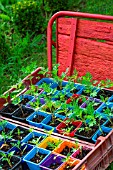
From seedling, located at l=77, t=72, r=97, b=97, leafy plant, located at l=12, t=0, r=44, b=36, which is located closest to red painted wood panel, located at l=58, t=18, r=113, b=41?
seedling, located at l=77, t=72, r=97, b=97

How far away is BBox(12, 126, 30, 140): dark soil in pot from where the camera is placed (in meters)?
4.02

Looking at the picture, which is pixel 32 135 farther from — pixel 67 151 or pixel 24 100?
pixel 24 100

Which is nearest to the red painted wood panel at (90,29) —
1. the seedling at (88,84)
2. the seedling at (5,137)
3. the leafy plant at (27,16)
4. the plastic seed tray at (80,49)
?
the plastic seed tray at (80,49)

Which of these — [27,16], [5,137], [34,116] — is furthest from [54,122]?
[27,16]

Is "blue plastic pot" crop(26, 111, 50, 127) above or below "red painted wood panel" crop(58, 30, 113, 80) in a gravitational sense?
below

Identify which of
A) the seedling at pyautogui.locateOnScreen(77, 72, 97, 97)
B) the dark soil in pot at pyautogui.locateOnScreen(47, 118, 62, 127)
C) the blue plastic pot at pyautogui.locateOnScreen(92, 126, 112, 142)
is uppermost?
the seedling at pyautogui.locateOnScreen(77, 72, 97, 97)

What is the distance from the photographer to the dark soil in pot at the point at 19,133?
4023 millimetres

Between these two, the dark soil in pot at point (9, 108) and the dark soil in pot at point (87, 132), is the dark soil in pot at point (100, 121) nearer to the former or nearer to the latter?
the dark soil in pot at point (87, 132)

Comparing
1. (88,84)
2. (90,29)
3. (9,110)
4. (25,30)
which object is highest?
(90,29)

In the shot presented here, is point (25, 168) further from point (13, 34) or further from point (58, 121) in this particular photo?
point (13, 34)

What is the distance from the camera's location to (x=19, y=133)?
158 inches

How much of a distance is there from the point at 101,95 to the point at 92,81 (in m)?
0.26

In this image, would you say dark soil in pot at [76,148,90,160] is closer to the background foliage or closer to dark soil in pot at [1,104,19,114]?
dark soil in pot at [1,104,19,114]

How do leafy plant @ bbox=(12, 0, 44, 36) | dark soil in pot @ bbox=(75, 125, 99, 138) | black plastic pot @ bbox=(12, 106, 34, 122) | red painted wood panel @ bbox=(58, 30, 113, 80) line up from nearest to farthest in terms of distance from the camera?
dark soil in pot @ bbox=(75, 125, 99, 138), black plastic pot @ bbox=(12, 106, 34, 122), red painted wood panel @ bbox=(58, 30, 113, 80), leafy plant @ bbox=(12, 0, 44, 36)
